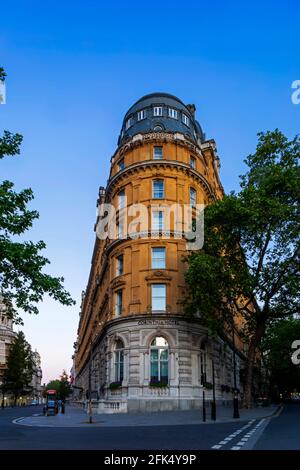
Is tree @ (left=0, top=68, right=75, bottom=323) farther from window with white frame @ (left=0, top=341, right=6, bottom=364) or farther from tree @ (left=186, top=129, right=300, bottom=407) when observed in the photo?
window with white frame @ (left=0, top=341, right=6, bottom=364)

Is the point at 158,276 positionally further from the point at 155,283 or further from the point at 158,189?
the point at 158,189

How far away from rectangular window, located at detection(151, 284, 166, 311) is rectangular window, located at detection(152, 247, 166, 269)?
5.44 ft

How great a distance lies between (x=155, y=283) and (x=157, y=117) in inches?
670

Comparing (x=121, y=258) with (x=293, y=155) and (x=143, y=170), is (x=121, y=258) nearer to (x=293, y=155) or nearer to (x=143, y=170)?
(x=143, y=170)

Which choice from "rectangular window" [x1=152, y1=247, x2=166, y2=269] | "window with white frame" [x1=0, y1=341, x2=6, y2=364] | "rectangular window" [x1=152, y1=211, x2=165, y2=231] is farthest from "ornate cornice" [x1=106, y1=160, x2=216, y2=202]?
"window with white frame" [x1=0, y1=341, x2=6, y2=364]

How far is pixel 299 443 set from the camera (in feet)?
42.4

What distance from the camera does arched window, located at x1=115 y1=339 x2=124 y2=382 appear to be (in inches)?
1526

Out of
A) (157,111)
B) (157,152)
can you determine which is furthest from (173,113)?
(157,152)

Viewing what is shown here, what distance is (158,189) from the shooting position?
42094 millimetres

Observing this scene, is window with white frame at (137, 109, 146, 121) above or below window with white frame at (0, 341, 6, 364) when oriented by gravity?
above

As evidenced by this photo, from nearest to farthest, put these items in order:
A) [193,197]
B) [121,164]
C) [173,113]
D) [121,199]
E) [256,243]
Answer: [256,243]
[193,197]
[121,199]
[121,164]
[173,113]

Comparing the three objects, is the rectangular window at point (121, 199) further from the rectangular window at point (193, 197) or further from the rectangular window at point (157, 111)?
the rectangular window at point (157, 111)

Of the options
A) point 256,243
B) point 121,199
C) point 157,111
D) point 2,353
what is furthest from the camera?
point 2,353
